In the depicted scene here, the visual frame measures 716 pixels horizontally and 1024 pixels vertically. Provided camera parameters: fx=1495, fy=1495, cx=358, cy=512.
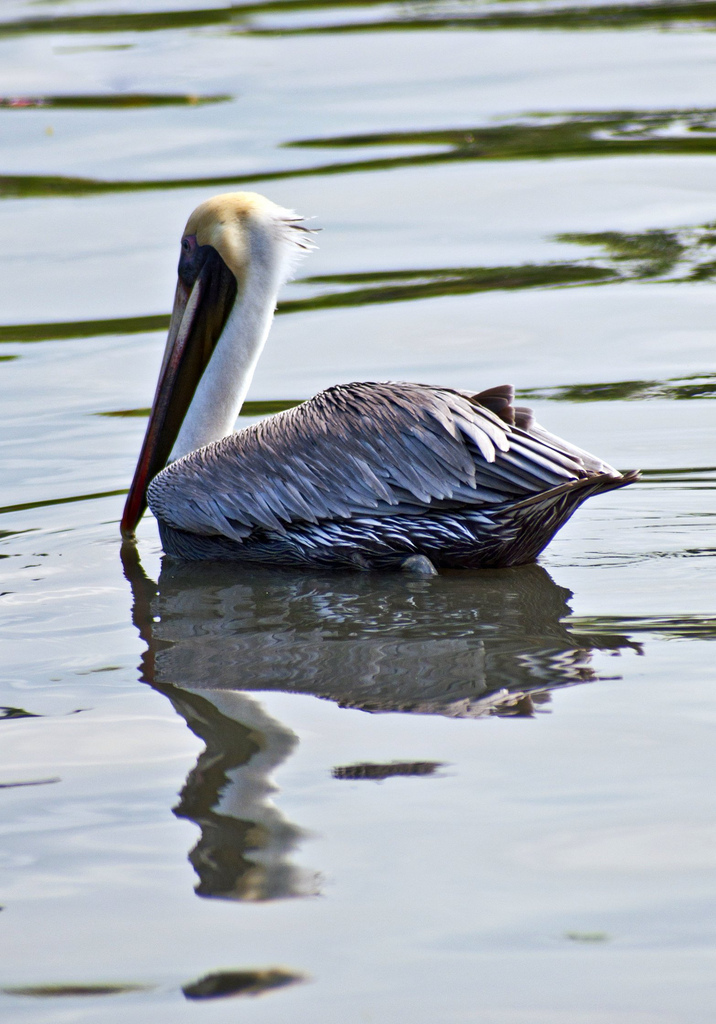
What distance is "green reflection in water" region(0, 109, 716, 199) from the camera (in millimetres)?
9602

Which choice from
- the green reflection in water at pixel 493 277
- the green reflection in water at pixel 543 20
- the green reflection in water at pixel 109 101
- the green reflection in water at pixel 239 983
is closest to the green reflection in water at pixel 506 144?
the green reflection in water at pixel 109 101

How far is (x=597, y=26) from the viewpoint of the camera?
13.0 metres

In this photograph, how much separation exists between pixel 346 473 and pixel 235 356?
0.94 metres

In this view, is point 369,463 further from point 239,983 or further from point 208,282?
point 239,983

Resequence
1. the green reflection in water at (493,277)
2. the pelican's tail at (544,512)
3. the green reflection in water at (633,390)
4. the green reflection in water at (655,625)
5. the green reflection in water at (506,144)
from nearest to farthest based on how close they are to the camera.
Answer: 1. the green reflection in water at (655,625)
2. the pelican's tail at (544,512)
3. the green reflection in water at (633,390)
4. the green reflection in water at (493,277)
5. the green reflection in water at (506,144)

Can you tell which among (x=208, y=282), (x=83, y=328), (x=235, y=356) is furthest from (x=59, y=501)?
(x=83, y=328)

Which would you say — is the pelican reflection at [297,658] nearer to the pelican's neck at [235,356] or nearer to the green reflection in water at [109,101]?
the pelican's neck at [235,356]

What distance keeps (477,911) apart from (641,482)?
9.31 ft

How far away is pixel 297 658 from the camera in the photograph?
145 inches

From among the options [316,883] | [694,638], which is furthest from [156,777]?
[694,638]

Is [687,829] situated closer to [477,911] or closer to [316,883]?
[477,911]

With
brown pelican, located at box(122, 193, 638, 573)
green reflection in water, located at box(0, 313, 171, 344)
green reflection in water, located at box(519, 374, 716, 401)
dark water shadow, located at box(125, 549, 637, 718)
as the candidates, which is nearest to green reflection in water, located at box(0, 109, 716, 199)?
green reflection in water, located at box(0, 313, 171, 344)

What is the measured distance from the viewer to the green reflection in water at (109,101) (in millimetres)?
11422

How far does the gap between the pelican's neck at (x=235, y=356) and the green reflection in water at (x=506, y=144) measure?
4.42m
